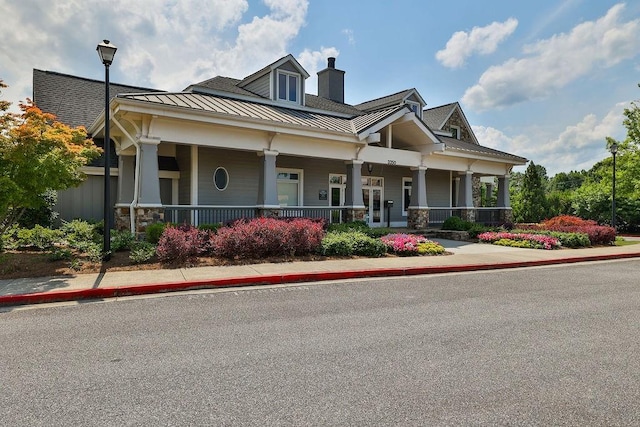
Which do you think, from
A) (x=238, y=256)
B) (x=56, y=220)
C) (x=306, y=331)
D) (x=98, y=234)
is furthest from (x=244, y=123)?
(x=306, y=331)

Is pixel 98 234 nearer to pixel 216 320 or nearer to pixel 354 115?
pixel 216 320

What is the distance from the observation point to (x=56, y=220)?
15.8m

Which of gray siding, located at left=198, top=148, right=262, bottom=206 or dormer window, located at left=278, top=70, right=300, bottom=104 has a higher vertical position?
dormer window, located at left=278, top=70, right=300, bottom=104

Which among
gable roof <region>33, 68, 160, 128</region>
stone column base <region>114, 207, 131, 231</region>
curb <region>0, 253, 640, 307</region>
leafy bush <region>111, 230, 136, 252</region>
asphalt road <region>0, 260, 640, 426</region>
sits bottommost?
asphalt road <region>0, 260, 640, 426</region>

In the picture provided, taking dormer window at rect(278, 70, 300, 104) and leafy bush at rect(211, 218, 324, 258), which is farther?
dormer window at rect(278, 70, 300, 104)

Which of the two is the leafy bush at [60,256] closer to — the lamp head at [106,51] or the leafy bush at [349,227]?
the lamp head at [106,51]

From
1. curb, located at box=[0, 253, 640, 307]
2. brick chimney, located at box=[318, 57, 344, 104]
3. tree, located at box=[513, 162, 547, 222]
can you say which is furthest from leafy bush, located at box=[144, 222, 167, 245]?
tree, located at box=[513, 162, 547, 222]

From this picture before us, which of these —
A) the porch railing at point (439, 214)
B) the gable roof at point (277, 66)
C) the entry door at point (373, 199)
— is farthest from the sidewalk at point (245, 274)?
the gable roof at point (277, 66)

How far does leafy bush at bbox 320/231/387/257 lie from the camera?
11969 mm

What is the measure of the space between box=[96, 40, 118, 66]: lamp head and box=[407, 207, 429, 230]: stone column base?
14247mm

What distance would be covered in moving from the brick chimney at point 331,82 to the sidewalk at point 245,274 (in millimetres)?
15252

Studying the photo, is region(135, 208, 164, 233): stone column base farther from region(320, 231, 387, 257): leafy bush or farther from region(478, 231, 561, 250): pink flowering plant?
region(478, 231, 561, 250): pink flowering plant

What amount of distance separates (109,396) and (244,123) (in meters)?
11.3

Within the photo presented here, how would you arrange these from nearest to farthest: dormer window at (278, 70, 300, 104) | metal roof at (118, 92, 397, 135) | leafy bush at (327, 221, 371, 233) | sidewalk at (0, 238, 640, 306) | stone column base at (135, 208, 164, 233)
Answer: sidewalk at (0, 238, 640, 306) < stone column base at (135, 208, 164, 233) < metal roof at (118, 92, 397, 135) < leafy bush at (327, 221, 371, 233) < dormer window at (278, 70, 300, 104)
